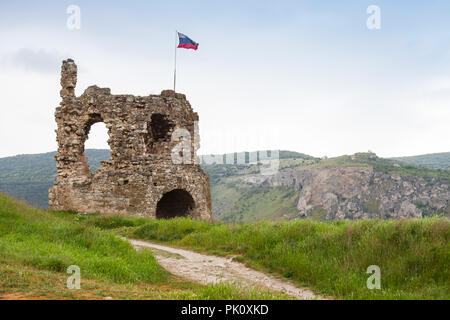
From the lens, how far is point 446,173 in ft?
314

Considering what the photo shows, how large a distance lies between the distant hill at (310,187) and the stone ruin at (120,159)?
50.6 meters

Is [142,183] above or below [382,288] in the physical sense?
above

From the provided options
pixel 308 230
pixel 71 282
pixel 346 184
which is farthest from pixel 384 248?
pixel 346 184

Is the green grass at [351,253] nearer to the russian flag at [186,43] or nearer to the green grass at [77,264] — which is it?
the green grass at [77,264]

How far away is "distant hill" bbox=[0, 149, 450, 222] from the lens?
3199 inches

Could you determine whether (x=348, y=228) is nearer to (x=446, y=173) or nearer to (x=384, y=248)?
(x=384, y=248)

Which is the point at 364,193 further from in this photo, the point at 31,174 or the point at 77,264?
the point at 77,264

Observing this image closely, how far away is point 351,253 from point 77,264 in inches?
219

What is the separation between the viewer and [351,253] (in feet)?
29.4

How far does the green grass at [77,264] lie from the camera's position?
5.98 metres

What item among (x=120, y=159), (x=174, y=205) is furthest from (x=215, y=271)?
(x=174, y=205)

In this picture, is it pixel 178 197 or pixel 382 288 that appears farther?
pixel 178 197

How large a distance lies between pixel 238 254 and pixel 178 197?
11059 millimetres

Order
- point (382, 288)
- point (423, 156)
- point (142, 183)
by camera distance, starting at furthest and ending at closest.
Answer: point (423, 156), point (142, 183), point (382, 288)
